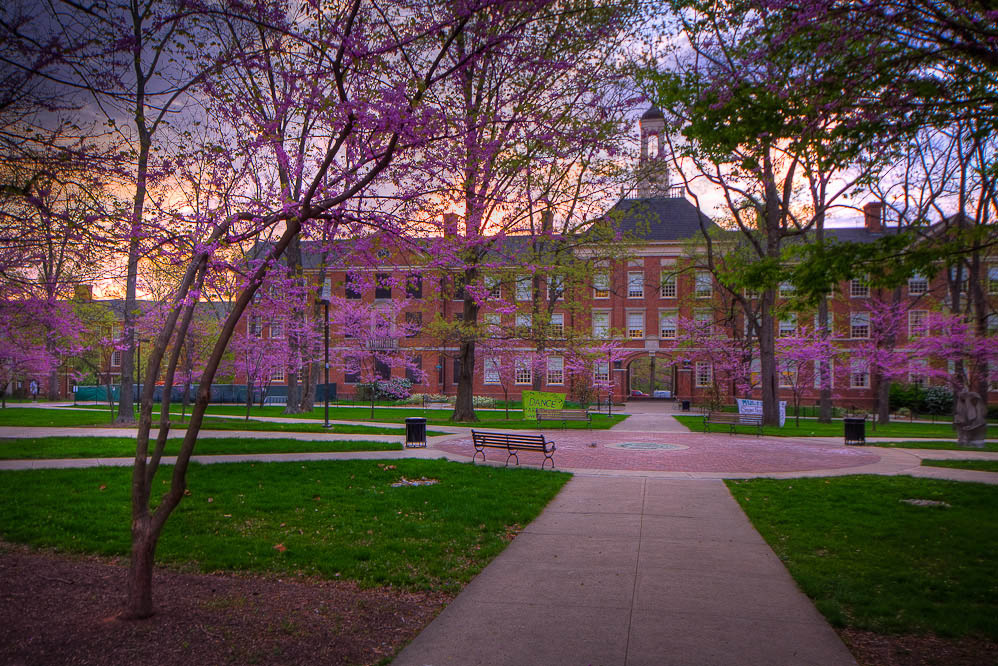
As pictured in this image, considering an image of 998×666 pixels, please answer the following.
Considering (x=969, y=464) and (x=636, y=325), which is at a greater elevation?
(x=636, y=325)

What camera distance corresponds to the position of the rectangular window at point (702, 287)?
4426cm

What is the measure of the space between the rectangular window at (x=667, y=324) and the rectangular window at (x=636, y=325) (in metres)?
1.30

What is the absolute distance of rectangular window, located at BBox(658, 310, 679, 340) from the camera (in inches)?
1939

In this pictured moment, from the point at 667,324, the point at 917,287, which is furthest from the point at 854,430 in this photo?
the point at 917,287

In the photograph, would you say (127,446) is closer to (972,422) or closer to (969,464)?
(969,464)

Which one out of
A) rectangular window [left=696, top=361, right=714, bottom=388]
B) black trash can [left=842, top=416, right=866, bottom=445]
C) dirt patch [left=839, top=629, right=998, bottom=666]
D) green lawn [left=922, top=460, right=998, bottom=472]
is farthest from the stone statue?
rectangular window [left=696, top=361, right=714, bottom=388]

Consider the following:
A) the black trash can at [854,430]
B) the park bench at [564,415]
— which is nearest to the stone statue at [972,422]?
the black trash can at [854,430]

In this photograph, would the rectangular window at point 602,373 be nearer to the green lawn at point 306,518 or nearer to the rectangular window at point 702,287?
the rectangular window at point 702,287

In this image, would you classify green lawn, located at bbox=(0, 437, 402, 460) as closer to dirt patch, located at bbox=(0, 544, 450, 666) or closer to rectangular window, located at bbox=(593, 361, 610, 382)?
dirt patch, located at bbox=(0, 544, 450, 666)

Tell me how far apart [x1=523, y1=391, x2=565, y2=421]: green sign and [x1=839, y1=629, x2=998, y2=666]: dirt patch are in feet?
72.5

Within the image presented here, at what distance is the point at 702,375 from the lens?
4772 cm

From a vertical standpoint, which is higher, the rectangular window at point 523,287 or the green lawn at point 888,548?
the rectangular window at point 523,287

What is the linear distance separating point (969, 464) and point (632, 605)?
43.1 ft

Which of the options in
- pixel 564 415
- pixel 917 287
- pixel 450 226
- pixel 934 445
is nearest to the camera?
pixel 450 226
